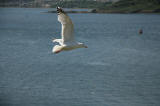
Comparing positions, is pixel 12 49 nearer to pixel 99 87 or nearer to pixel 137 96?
pixel 99 87

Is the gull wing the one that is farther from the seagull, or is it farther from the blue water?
the blue water

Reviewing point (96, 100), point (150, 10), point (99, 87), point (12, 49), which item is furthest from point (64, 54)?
point (150, 10)

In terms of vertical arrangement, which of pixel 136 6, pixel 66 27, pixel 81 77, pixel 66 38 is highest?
pixel 66 27

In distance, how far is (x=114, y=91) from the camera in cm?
3772

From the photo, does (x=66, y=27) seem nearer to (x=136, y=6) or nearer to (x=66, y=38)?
(x=66, y=38)

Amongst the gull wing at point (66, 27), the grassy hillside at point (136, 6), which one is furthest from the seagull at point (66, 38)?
the grassy hillside at point (136, 6)

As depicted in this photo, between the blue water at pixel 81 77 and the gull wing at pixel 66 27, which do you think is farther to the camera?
the blue water at pixel 81 77

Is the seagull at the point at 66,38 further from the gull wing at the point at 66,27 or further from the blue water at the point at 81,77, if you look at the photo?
the blue water at the point at 81,77

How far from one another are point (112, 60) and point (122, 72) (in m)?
4.88

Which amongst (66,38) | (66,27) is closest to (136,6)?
(66,38)

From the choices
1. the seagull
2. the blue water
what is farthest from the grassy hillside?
the seagull

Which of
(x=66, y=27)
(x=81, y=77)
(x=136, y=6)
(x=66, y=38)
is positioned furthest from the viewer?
(x=136, y=6)

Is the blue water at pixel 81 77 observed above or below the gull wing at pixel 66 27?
below

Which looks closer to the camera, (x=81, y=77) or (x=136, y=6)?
(x=81, y=77)
